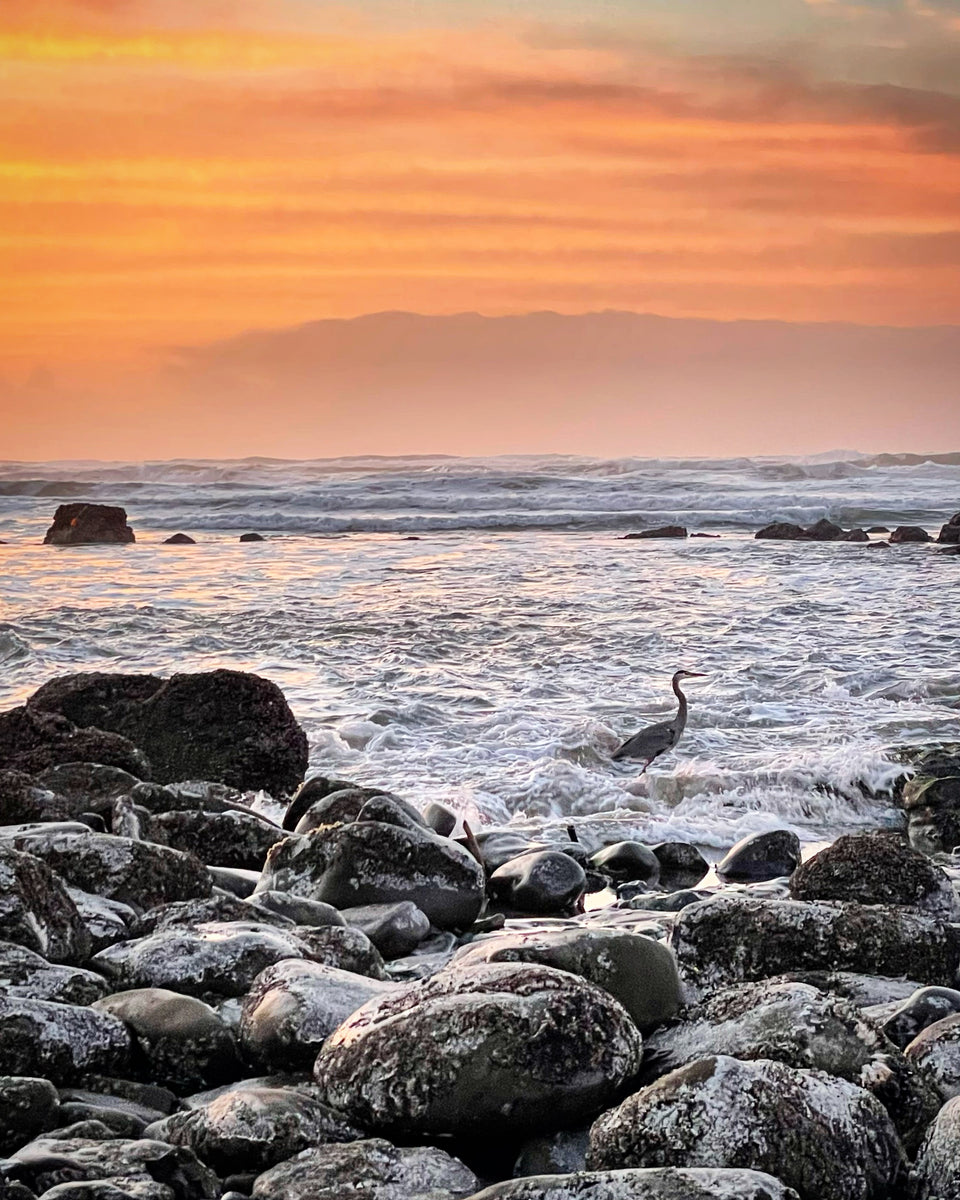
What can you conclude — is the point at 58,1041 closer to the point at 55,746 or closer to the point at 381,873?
the point at 381,873

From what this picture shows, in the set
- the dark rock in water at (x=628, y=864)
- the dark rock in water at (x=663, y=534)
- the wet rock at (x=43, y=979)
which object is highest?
the dark rock in water at (x=663, y=534)

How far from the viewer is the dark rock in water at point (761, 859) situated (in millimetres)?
6527

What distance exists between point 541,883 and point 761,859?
1275mm

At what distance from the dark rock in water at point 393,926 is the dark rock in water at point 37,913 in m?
1.16

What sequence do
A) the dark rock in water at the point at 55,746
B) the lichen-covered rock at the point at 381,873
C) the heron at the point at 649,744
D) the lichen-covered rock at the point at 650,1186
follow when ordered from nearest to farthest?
1. the lichen-covered rock at the point at 650,1186
2. the lichen-covered rock at the point at 381,873
3. the dark rock in water at the point at 55,746
4. the heron at the point at 649,744

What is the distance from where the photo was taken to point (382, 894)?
5.50 m

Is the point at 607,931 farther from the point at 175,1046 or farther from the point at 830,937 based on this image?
the point at 175,1046

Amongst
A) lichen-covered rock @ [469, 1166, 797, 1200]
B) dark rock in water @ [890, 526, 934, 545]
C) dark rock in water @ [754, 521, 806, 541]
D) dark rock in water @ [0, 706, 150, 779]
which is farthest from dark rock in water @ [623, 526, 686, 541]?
lichen-covered rock @ [469, 1166, 797, 1200]

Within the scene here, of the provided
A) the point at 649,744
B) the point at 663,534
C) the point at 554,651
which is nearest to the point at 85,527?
the point at 663,534

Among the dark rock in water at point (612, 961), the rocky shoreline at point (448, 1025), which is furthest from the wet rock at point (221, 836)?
the dark rock in water at point (612, 961)

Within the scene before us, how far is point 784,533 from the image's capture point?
28766mm

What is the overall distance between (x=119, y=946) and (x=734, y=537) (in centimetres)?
2643

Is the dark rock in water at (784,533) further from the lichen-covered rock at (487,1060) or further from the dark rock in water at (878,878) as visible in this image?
the lichen-covered rock at (487,1060)

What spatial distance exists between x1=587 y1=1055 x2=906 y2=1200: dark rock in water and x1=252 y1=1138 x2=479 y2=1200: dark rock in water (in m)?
0.34
